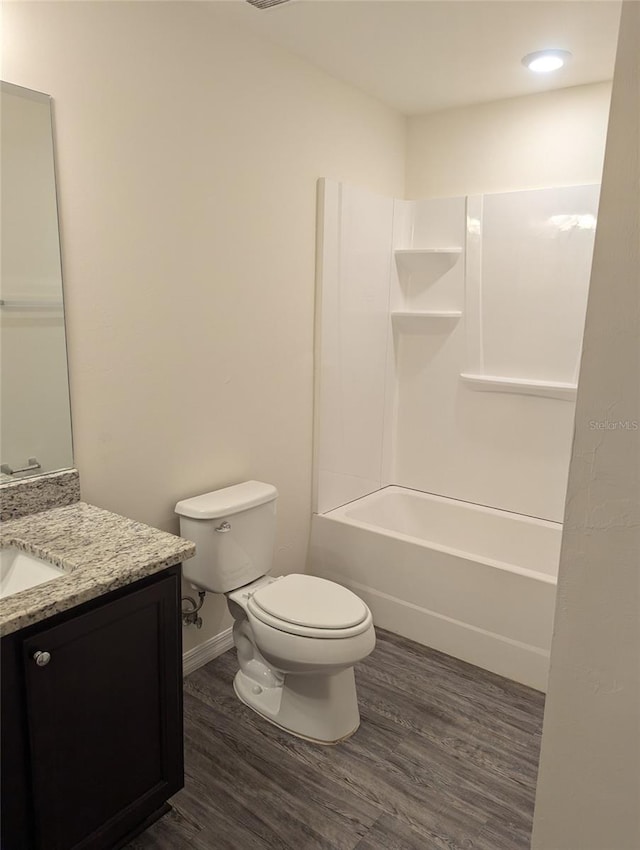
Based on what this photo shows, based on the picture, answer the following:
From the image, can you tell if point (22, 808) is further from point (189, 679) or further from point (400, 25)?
point (400, 25)

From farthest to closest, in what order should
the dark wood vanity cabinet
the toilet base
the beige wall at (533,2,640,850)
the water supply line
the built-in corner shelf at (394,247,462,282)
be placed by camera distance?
the built-in corner shelf at (394,247,462,282) → the water supply line → the toilet base → the dark wood vanity cabinet → the beige wall at (533,2,640,850)

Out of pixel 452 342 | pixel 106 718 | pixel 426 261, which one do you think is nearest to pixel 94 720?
pixel 106 718

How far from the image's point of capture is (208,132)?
7.45 ft

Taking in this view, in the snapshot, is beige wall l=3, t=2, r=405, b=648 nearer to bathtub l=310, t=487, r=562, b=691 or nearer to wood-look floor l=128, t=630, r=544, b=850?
bathtub l=310, t=487, r=562, b=691

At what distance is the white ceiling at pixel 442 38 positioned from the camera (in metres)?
2.11

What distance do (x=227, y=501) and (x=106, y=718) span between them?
943mm

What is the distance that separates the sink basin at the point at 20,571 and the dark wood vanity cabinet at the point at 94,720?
22 cm

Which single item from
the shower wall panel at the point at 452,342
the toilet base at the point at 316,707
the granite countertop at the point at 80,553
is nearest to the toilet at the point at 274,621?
the toilet base at the point at 316,707

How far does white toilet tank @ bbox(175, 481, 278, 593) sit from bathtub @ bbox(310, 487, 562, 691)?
2.15ft

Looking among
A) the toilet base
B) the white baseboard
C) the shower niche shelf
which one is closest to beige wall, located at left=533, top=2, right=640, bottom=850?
the toilet base

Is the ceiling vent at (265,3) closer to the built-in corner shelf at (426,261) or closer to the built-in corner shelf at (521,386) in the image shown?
the built-in corner shelf at (426,261)

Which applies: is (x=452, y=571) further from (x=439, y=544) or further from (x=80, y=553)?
(x=80, y=553)

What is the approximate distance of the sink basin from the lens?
5.21ft

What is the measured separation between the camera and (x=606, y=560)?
0.85 metres
